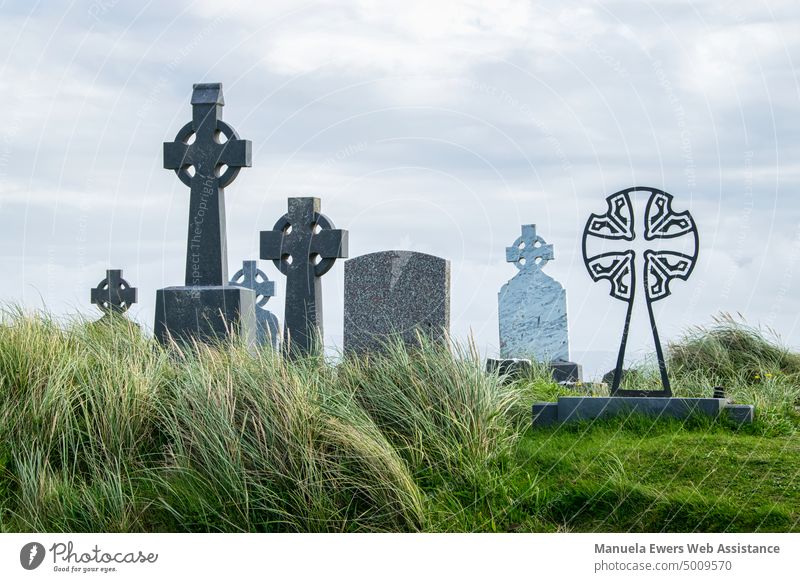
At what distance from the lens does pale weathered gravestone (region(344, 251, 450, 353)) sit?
32.3ft

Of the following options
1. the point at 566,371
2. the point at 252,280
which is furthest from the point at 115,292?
the point at 566,371

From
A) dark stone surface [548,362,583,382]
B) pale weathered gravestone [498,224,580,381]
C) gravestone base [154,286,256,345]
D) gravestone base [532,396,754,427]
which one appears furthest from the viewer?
pale weathered gravestone [498,224,580,381]

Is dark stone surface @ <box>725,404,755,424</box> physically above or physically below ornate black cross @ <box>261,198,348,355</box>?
below

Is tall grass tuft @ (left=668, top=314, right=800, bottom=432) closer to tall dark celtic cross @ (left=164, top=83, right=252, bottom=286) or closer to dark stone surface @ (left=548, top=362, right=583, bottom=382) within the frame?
dark stone surface @ (left=548, top=362, right=583, bottom=382)

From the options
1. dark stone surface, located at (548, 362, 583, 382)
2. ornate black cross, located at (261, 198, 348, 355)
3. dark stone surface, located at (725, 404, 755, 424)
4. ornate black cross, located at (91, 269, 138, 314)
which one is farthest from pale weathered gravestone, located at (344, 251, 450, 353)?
ornate black cross, located at (91, 269, 138, 314)

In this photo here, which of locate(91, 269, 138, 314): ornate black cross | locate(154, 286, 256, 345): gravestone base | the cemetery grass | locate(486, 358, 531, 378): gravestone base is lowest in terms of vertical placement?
the cemetery grass

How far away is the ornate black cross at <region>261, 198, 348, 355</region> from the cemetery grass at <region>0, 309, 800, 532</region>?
331 cm

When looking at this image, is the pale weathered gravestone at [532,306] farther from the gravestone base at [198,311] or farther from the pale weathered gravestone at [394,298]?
the gravestone base at [198,311]

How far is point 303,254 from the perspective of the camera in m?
11.5

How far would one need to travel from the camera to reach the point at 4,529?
5945 mm

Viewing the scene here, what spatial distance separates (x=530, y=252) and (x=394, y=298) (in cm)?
657
